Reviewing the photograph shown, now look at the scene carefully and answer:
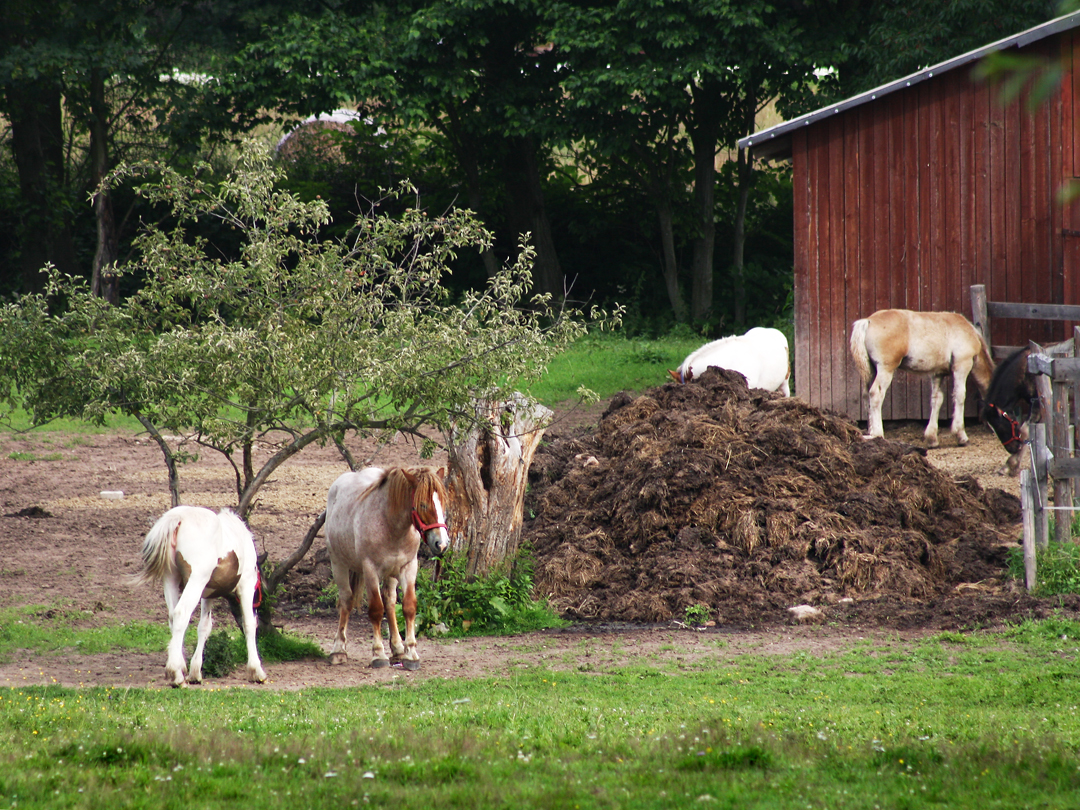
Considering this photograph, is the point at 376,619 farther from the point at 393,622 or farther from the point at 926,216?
the point at 926,216

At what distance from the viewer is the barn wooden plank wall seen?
14906 mm

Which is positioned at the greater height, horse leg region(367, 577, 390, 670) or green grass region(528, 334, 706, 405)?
green grass region(528, 334, 706, 405)

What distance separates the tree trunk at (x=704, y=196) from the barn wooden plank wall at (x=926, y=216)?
29.4ft

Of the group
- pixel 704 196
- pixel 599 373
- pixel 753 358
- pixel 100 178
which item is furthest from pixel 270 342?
pixel 100 178

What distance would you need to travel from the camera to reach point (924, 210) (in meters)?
15.6

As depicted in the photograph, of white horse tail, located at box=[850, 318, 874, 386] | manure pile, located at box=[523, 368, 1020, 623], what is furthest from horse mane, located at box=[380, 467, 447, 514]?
white horse tail, located at box=[850, 318, 874, 386]

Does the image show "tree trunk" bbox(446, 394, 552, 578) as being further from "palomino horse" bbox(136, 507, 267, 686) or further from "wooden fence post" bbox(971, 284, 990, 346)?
"wooden fence post" bbox(971, 284, 990, 346)

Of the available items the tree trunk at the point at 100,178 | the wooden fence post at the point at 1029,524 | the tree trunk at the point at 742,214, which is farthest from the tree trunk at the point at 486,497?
the tree trunk at the point at 100,178

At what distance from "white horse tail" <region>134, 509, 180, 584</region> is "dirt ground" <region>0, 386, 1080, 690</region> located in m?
0.84

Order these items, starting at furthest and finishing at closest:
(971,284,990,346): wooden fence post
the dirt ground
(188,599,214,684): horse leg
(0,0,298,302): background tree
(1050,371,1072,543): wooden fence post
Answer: (0,0,298,302): background tree → (971,284,990,346): wooden fence post → (1050,371,1072,543): wooden fence post → the dirt ground → (188,599,214,684): horse leg

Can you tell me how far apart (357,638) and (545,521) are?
2728 millimetres

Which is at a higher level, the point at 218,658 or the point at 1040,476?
the point at 1040,476

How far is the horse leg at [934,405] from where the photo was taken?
574 inches

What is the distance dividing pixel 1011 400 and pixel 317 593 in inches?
339
